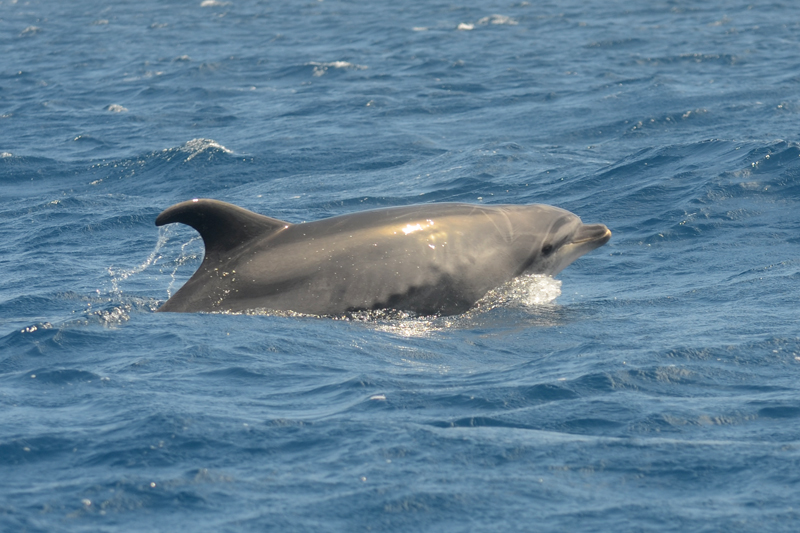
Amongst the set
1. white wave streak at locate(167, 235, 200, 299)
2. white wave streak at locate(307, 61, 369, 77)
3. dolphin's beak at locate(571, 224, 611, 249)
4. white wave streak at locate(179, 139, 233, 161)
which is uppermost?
white wave streak at locate(307, 61, 369, 77)

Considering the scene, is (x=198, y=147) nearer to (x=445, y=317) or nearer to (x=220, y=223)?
(x=220, y=223)

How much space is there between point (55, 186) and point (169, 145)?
3.27 m

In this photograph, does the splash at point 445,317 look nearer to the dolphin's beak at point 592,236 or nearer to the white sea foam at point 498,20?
the dolphin's beak at point 592,236

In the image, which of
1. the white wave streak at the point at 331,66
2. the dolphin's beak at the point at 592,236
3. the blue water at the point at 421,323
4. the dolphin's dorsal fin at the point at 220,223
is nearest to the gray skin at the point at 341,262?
the dolphin's dorsal fin at the point at 220,223

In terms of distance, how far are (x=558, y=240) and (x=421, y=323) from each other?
2.24 metres

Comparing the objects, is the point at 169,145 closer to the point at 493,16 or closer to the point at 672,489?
the point at 672,489

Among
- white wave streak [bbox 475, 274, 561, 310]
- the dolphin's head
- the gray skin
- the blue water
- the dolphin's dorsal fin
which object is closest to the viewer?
the blue water

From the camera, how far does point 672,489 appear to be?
21.9 feet

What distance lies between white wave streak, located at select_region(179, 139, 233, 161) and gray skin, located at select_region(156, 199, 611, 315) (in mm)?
11024

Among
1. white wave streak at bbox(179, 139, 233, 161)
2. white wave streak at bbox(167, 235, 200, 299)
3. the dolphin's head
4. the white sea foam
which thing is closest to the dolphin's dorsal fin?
white wave streak at bbox(167, 235, 200, 299)

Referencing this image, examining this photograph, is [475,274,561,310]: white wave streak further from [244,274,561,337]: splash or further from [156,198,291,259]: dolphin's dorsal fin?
[156,198,291,259]: dolphin's dorsal fin

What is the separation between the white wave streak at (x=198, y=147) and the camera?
71.7 ft

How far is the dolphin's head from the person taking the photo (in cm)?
1190

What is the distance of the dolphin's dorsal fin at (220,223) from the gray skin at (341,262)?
10 mm
